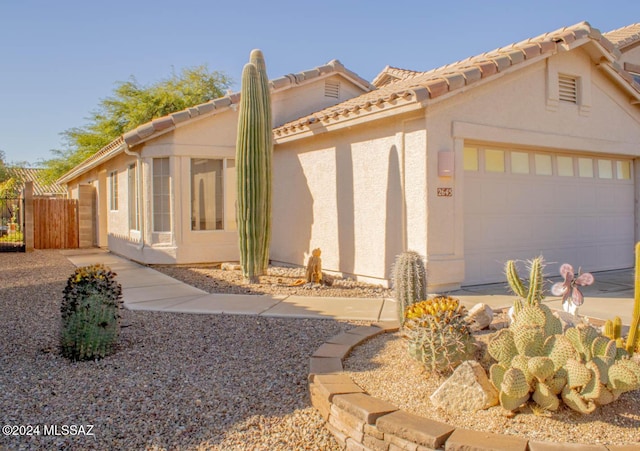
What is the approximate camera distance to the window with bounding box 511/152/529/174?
9414mm

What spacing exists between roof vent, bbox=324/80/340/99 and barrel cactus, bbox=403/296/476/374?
10566 mm

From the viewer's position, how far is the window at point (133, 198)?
13.0 m

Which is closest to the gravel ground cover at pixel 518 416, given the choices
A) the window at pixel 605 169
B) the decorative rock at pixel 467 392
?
the decorative rock at pixel 467 392

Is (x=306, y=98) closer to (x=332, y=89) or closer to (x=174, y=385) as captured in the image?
(x=332, y=89)

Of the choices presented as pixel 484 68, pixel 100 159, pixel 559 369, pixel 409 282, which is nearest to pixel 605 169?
pixel 484 68

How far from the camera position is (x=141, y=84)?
26594mm

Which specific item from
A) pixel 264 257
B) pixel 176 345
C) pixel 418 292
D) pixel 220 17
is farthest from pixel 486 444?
pixel 220 17

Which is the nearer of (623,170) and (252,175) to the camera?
(252,175)

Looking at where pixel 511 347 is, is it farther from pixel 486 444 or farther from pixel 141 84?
pixel 141 84

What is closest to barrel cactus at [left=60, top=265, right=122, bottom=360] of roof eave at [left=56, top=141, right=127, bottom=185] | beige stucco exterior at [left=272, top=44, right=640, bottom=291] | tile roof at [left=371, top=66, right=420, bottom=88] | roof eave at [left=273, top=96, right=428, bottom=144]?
beige stucco exterior at [left=272, top=44, right=640, bottom=291]

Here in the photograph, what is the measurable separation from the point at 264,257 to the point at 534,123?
5363 mm

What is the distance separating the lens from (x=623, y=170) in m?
11.2

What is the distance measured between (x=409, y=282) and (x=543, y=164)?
19.2 ft

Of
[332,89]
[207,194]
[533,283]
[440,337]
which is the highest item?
[332,89]
